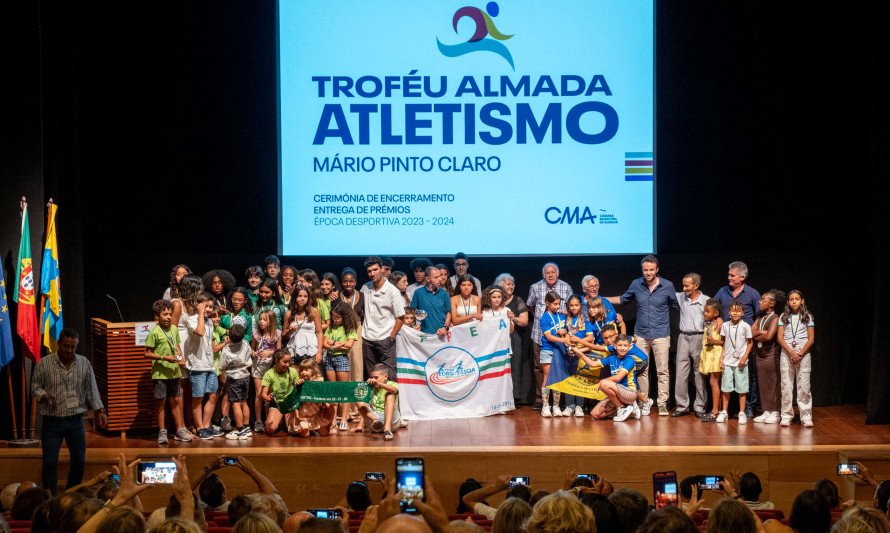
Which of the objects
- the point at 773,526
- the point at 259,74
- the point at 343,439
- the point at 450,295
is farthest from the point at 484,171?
the point at 773,526

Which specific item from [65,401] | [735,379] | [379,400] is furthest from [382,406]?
[735,379]

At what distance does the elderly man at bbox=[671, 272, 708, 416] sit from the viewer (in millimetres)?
10703

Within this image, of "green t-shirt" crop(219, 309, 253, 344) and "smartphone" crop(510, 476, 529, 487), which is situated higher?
"green t-shirt" crop(219, 309, 253, 344)

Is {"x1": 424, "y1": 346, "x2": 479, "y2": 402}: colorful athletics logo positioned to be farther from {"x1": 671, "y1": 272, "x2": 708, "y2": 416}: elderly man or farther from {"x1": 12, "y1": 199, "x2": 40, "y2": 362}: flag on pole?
{"x1": 12, "y1": 199, "x2": 40, "y2": 362}: flag on pole

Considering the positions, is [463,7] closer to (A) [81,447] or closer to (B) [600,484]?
(A) [81,447]

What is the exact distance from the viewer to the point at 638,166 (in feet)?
38.9

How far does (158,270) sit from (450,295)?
Result: 351 cm

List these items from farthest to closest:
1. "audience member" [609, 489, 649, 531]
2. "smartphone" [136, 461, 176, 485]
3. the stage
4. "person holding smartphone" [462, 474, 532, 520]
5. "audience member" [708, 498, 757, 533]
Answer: the stage
"person holding smartphone" [462, 474, 532, 520]
"smartphone" [136, 461, 176, 485]
"audience member" [609, 489, 649, 531]
"audience member" [708, 498, 757, 533]

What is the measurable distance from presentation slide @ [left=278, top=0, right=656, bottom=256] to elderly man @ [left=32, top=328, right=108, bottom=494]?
12.3ft

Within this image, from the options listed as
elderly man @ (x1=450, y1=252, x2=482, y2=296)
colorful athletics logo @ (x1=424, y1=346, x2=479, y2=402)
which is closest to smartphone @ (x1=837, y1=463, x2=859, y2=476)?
colorful athletics logo @ (x1=424, y1=346, x2=479, y2=402)

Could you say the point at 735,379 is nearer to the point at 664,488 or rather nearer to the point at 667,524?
the point at 664,488

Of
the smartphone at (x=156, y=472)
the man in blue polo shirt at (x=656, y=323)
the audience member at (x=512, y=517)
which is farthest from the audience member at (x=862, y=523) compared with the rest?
the man in blue polo shirt at (x=656, y=323)

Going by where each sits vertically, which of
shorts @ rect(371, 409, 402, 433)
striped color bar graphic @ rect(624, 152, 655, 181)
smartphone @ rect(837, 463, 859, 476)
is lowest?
shorts @ rect(371, 409, 402, 433)

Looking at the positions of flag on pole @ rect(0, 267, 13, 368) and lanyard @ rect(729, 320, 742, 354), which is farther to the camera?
lanyard @ rect(729, 320, 742, 354)
